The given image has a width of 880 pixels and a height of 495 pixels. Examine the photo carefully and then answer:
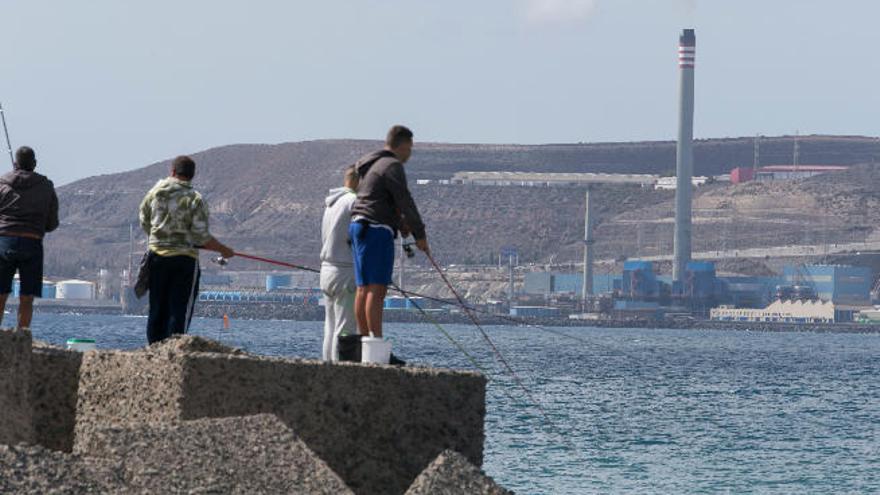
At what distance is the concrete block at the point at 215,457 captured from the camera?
4688 mm

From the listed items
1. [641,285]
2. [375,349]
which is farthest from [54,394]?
[641,285]

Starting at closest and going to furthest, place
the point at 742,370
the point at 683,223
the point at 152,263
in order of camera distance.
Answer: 1. the point at 152,263
2. the point at 742,370
3. the point at 683,223

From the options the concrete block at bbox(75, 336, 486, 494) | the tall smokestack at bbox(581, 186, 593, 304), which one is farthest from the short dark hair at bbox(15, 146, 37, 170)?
the tall smokestack at bbox(581, 186, 593, 304)

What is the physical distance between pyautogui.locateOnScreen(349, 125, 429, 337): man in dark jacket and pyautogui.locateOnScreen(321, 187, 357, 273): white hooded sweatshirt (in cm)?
57

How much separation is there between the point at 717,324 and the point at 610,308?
9843 millimetres

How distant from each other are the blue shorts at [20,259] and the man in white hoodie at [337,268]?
149cm

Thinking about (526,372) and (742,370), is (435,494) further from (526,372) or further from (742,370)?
(742,370)

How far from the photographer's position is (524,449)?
21891 mm

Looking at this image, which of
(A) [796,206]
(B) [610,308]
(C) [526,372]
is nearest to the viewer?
(C) [526,372]

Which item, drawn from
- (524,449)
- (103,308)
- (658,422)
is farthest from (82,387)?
(103,308)

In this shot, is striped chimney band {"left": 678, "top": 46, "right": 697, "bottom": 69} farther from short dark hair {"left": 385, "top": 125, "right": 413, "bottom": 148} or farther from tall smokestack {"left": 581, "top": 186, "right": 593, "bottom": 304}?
short dark hair {"left": 385, "top": 125, "right": 413, "bottom": 148}

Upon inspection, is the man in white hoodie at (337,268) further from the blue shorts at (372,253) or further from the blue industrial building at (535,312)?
the blue industrial building at (535,312)

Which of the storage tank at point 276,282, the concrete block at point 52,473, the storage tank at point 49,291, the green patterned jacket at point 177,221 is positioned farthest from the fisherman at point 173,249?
the storage tank at point 276,282

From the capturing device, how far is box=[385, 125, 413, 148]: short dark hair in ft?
24.2
